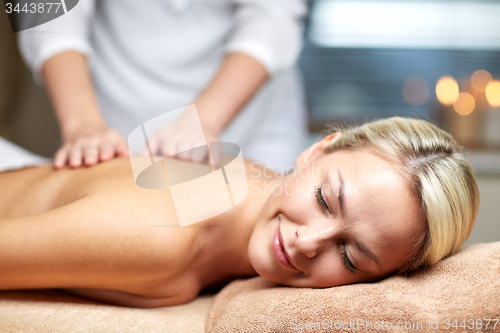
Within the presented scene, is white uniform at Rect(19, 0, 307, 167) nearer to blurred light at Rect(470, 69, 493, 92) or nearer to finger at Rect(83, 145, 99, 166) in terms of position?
finger at Rect(83, 145, 99, 166)

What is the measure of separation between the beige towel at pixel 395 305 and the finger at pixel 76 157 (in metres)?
0.45

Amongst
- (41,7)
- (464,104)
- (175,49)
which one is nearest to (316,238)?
(175,49)

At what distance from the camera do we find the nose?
2.19 ft

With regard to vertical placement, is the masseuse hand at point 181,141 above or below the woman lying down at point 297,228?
above

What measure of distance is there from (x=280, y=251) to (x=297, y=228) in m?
0.05

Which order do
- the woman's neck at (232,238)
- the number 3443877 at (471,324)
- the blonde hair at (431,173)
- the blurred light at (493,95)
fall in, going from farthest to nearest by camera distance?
the blurred light at (493,95), the woman's neck at (232,238), the blonde hair at (431,173), the number 3443877 at (471,324)

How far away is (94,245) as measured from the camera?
2.20 ft

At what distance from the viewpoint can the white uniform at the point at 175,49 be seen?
1.16m

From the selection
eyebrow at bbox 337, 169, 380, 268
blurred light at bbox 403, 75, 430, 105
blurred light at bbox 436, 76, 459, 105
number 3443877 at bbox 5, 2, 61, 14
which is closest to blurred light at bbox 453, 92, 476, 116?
blurred light at bbox 436, 76, 459, 105

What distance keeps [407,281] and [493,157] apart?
1613mm

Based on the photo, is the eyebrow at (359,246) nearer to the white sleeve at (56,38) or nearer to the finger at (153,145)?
the finger at (153,145)

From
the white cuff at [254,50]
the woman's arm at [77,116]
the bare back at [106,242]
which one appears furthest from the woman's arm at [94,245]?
the white cuff at [254,50]

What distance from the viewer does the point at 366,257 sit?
672 mm

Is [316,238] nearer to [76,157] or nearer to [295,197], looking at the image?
[295,197]
